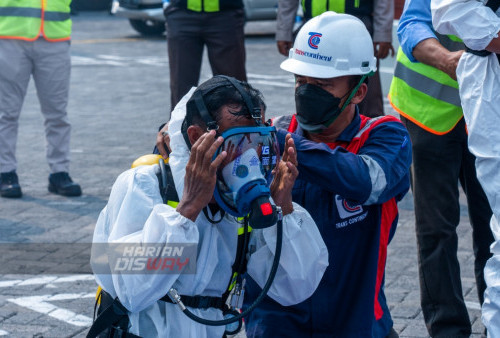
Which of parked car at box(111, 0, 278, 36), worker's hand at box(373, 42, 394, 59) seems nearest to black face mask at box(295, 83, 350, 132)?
worker's hand at box(373, 42, 394, 59)

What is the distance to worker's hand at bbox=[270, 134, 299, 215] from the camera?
2828 millimetres

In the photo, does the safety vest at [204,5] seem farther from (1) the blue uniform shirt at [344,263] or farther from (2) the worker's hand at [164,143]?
(2) the worker's hand at [164,143]

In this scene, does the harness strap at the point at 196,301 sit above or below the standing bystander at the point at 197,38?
above

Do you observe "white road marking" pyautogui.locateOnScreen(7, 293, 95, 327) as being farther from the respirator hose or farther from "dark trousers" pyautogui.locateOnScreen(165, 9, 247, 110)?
"dark trousers" pyautogui.locateOnScreen(165, 9, 247, 110)

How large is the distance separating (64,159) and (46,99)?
1.49ft

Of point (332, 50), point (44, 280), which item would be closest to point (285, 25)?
point (44, 280)

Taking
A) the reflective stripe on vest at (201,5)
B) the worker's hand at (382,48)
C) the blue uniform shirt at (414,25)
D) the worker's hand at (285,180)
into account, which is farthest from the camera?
the reflective stripe on vest at (201,5)

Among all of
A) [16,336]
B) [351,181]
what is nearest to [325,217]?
[351,181]

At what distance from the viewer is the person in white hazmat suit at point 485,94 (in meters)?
3.33

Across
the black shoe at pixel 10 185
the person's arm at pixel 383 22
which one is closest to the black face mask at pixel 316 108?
the person's arm at pixel 383 22

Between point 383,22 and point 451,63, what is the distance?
115 inches

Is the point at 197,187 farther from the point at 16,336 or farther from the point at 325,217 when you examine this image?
the point at 16,336

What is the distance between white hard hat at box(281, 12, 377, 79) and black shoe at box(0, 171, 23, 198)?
4.16 metres

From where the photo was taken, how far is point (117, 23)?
20.9m
